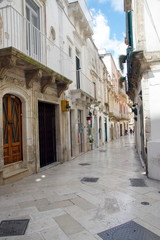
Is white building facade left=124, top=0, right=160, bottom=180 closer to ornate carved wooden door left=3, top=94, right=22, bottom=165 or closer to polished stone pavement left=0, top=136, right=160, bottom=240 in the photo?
polished stone pavement left=0, top=136, right=160, bottom=240

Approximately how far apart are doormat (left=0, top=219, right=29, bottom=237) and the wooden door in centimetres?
443

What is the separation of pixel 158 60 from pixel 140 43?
84 cm

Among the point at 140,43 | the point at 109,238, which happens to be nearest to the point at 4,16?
the point at 140,43

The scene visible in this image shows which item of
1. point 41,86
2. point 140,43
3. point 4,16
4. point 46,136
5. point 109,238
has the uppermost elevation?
point 4,16

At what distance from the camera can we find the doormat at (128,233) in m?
2.52

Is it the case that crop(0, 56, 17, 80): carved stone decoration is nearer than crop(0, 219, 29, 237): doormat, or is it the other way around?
crop(0, 219, 29, 237): doormat

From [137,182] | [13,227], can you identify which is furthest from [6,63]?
[137,182]

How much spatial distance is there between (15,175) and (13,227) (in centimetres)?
280

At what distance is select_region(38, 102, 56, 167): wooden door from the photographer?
25.1ft

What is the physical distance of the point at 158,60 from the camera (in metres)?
5.50

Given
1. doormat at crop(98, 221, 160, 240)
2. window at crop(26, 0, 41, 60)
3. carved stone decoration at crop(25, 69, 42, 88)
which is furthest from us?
window at crop(26, 0, 41, 60)

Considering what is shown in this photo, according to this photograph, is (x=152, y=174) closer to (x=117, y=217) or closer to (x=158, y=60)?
(x=117, y=217)

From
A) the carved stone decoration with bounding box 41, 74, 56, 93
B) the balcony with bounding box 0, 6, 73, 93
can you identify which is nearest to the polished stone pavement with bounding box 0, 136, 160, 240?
the carved stone decoration with bounding box 41, 74, 56, 93

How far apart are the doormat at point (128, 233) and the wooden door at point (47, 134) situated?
5152 millimetres
